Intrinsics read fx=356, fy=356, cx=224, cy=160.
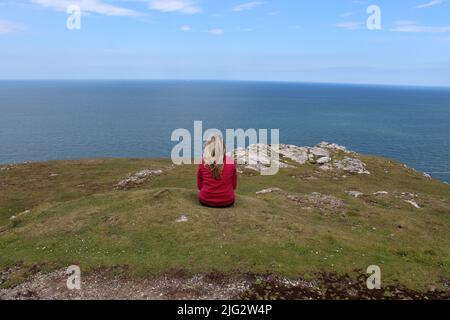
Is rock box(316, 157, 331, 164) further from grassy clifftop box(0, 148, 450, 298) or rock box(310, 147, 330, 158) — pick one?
grassy clifftop box(0, 148, 450, 298)

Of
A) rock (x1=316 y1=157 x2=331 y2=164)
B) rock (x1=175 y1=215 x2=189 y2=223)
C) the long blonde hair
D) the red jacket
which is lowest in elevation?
rock (x1=316 y1=157 x2=331 y2=164)

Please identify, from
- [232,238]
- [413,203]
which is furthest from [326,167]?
[232,238]

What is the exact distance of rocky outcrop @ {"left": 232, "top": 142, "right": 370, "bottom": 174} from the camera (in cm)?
6881

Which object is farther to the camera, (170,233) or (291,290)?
(170,233)

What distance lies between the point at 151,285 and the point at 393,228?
73.7 feet

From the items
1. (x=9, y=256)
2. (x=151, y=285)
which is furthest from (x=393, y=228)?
(x=9, y=256)

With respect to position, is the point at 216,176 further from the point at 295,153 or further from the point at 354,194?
the point at 295,153

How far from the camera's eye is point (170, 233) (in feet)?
80.9

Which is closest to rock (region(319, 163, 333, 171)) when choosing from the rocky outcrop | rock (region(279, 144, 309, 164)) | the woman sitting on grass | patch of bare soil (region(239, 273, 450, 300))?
the rocky outcrop

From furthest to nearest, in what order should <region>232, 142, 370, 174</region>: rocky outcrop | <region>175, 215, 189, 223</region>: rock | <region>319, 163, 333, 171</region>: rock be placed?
<region>319, 163, 333, 171</region>: rock < <region>232, 142, 370, 174</region>: rocky outcrop < <region>175, 215, 189, 223</region>: rock

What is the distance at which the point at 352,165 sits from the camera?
72375 millimetres

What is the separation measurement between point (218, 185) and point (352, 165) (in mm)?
52492

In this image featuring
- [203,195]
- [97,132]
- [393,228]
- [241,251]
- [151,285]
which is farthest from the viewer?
[97,132]
